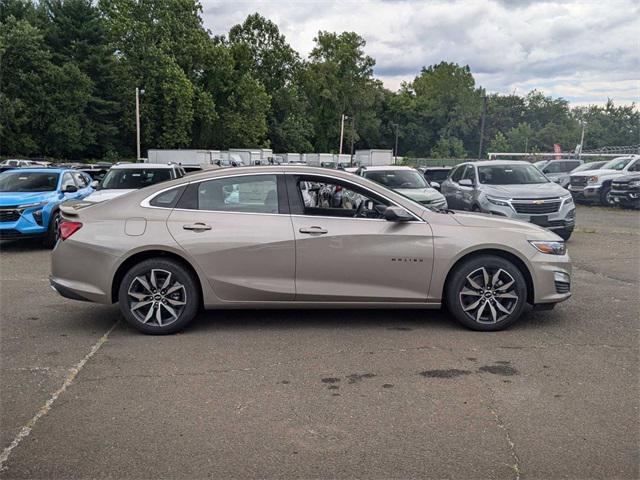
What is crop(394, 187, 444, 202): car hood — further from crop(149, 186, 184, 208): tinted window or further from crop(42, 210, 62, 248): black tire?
crop(149, 186, 184, 208): tinted window

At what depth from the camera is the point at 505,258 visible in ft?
18.4

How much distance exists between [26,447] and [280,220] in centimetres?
286

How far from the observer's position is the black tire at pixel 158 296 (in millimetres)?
5352

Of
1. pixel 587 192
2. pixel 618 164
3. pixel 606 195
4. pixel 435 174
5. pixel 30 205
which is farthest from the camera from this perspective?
pixel 435 174

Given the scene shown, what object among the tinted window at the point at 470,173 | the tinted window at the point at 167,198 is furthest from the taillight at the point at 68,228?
the tinted window at the point at 470,173

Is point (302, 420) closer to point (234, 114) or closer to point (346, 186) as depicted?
point (346, 186)

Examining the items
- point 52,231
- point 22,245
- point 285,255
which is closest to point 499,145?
point 22,245

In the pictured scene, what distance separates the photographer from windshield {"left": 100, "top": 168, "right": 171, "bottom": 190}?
40.6 ft

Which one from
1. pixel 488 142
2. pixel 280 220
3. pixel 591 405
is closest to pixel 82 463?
pixel 280 220

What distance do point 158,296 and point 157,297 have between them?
15 millimetres

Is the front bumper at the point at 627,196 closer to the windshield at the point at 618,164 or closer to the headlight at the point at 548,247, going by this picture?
the windshield at the point at 618,164

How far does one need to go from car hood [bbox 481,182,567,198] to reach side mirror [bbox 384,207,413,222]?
22.1 feet

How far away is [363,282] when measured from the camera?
5430mm

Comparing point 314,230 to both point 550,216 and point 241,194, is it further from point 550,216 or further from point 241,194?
point 550,216
